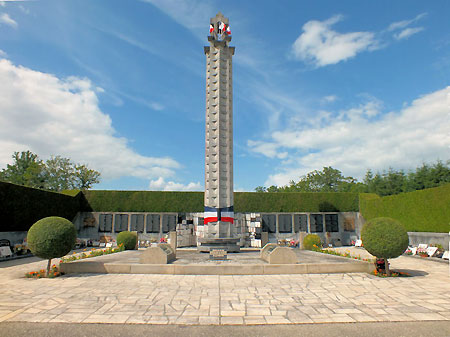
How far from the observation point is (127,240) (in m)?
19.7

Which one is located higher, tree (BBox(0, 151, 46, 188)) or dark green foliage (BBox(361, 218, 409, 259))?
tree (BBox(0, 151, 46, 188))

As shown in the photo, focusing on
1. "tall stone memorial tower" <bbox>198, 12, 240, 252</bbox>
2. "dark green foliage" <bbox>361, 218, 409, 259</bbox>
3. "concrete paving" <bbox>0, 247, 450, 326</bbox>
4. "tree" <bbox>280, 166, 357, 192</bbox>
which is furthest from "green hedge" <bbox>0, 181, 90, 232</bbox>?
"tree" <bbox>280, 166, 357, 192</bbox>

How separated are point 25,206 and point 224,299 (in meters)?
18.7

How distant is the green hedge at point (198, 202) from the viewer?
90.8ft

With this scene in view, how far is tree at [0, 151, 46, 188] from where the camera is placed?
44.3 metres

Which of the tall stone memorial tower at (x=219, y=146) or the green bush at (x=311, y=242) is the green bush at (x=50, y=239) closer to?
the tall stone memorial tower at (x=219, y=146)

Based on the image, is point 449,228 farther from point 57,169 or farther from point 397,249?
point 57,169

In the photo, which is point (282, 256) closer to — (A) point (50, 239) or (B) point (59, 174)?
(A) point (50, 239)

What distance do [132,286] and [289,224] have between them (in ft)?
68.6

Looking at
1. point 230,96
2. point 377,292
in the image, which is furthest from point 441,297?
point 230,96

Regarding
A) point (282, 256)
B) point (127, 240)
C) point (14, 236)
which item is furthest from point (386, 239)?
point (14, 236)

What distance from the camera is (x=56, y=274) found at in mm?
11281

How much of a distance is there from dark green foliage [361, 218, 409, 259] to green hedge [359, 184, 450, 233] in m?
10.7

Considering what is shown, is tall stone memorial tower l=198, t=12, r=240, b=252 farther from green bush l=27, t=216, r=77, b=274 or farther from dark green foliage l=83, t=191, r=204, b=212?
dark green foliage l=83, t=191, r=204, b=212
